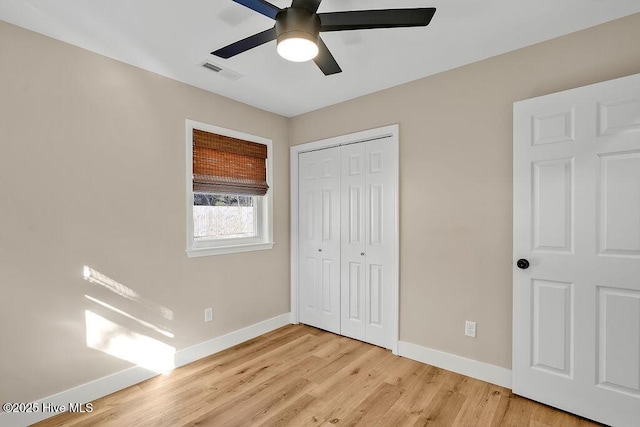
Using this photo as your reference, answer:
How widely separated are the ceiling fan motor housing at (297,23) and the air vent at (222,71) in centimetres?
124

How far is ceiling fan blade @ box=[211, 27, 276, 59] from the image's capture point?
1636mm

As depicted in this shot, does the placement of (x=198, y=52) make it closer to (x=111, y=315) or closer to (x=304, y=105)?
(x=304, y=105)

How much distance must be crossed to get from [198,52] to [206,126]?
792 mm

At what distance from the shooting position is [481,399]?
2.25m

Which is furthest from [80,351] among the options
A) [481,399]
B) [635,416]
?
[635,416]

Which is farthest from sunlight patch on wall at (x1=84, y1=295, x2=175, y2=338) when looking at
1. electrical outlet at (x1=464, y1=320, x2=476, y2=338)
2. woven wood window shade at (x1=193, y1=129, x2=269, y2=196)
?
electrical outlet at (x1=464, y1=320, x2=476, y2=338)

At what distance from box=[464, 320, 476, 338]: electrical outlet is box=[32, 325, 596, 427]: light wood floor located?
13.8 inches

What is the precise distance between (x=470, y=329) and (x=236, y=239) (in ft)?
7.88

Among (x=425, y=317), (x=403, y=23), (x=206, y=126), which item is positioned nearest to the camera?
(x=403, y=23)

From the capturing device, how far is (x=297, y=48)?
1.56 meters

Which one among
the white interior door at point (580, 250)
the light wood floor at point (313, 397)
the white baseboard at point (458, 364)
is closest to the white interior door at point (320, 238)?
the light wood floor at point (313, 397)

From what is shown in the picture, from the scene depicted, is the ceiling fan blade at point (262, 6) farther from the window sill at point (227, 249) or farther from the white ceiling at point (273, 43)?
the window sill at point (227, 249)

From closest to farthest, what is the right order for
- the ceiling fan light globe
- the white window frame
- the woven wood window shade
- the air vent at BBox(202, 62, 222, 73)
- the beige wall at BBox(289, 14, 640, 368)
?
the ceiling fan light globe, the beige wall at BBox(289, 14, 640, 368), the air vent at BBox(202, 62, 222, 73), the white window frame, the woven wood window shade

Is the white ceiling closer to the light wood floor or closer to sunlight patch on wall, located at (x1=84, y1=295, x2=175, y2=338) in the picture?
sunlight patch on wall, located at (x1=84, y1=295, x2=175, y2=338)
